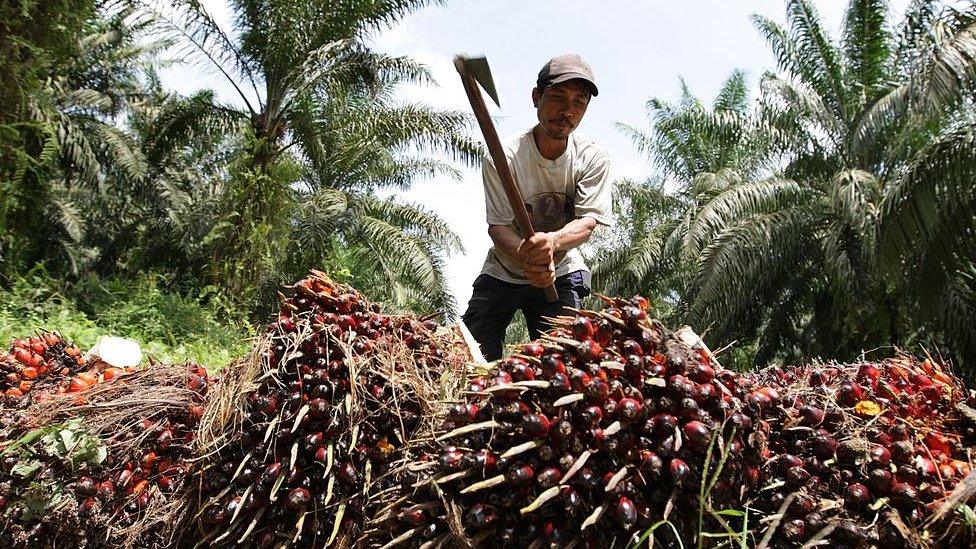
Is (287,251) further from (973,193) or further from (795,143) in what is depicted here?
(973,193)

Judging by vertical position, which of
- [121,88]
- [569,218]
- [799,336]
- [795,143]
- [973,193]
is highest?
[121,88]

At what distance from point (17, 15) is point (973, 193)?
944cm

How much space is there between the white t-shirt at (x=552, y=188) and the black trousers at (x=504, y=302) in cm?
→ 5

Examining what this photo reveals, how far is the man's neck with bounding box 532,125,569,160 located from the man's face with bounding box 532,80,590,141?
0.03 metres

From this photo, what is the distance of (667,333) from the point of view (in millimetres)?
1265

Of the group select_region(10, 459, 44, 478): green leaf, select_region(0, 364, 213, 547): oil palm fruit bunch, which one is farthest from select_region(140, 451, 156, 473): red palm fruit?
select_region(10, 459, 44, 478): green leaf

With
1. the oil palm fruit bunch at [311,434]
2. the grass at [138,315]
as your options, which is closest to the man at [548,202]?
the oil palm fruit bunch at [311,434]

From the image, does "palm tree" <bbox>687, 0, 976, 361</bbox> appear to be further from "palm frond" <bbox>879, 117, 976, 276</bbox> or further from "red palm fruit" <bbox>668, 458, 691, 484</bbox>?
"red palm fruit" <bbox>668, 458, 691, 484</bbox>

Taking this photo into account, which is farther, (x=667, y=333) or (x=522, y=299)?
(x=522, y=299)

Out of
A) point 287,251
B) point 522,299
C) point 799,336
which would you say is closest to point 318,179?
point 287,251

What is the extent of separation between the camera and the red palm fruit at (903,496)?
1149 mm

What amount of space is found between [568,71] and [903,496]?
1.95m

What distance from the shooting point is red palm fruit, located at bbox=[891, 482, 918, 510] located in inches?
45.3

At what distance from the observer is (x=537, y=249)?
2441 mm
